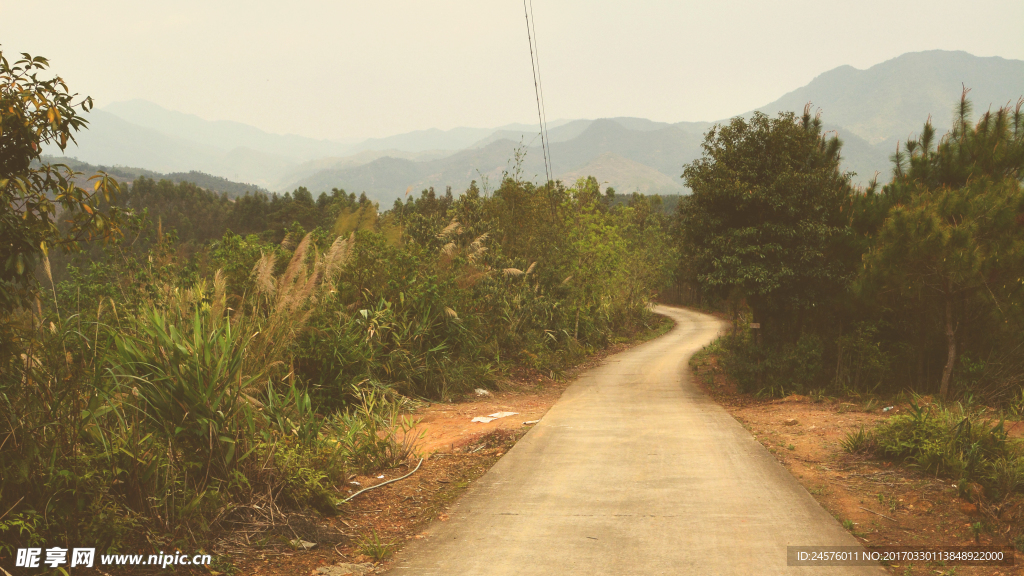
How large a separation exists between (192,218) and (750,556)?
66825mm

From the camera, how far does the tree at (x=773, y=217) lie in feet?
43.0

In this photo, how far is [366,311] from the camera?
10.3 m

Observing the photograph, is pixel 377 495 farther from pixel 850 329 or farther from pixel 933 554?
pixel 850 329

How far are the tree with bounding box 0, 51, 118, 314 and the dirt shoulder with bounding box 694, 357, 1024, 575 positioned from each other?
224 inches

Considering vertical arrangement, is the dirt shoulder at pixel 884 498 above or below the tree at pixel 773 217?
below

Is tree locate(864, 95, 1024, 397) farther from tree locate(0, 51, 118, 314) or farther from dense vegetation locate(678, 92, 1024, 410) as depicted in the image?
tree locate(0, 51, 118, 314)

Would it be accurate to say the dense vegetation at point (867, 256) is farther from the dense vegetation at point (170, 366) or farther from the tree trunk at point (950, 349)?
the dense vegetation at point (170, 366)

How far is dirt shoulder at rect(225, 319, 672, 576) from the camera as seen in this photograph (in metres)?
4.21

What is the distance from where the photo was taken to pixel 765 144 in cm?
1383

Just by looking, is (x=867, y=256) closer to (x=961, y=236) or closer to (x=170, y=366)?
(x=961, y=236)

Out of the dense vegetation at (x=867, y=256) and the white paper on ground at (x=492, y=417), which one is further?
the dense vegetation at (x=867, y=256)

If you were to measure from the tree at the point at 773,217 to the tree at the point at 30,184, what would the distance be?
12.2 meters

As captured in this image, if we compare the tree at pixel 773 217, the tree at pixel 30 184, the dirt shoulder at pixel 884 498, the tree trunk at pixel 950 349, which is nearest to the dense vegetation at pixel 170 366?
the tree at pixel 30 184

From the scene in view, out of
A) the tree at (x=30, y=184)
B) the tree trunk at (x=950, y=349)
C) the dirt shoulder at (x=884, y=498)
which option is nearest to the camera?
the tree at (x=30, y=184)
